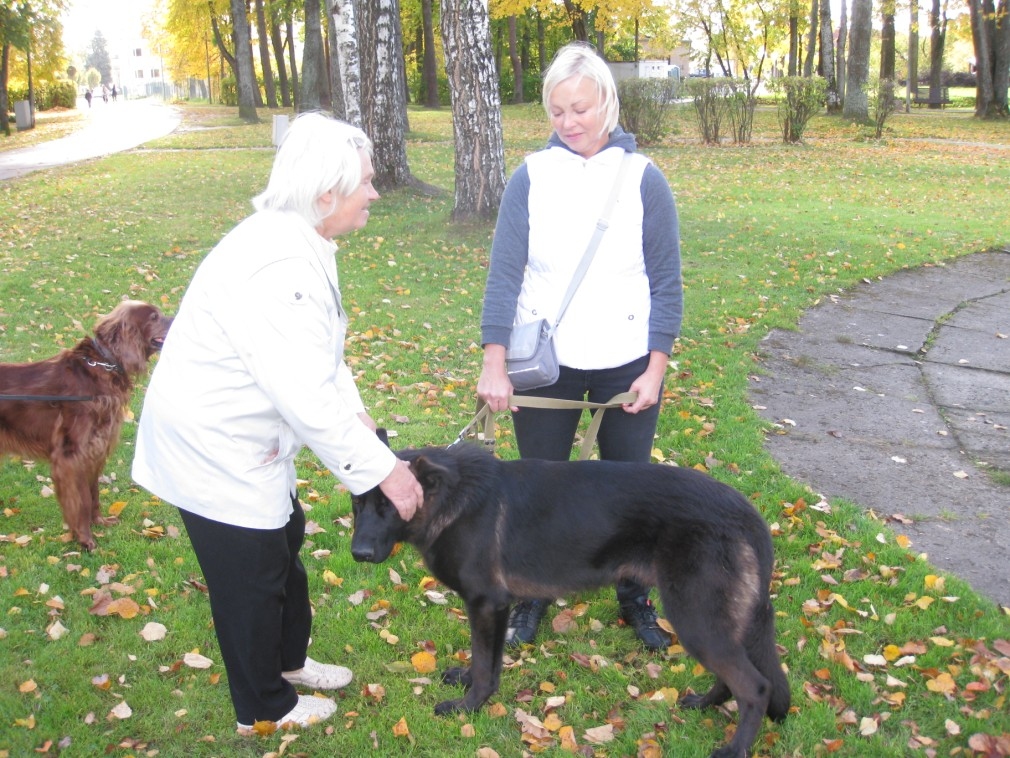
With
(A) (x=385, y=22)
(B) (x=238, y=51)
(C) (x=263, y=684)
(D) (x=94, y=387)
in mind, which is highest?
(B) (x=238, y=51)

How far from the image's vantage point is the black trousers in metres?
2.86

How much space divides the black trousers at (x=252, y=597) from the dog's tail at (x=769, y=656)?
171 cm

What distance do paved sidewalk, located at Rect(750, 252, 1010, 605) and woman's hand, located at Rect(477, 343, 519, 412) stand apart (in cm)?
269

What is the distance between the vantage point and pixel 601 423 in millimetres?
3879

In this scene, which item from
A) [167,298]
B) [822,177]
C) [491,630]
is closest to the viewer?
[491,630]

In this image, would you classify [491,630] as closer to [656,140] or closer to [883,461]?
[883,461]

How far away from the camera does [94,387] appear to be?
15.6ft

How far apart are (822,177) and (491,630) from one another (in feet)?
59.1

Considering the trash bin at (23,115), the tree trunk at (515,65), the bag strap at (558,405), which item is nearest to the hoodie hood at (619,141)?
the bag strap at (558,405)

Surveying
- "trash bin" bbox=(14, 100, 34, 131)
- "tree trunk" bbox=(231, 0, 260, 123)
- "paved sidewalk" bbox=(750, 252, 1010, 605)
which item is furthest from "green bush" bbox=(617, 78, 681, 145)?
"trash bin" bbox=(14, 100, 34, 131)

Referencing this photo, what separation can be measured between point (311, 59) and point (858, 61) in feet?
59.3

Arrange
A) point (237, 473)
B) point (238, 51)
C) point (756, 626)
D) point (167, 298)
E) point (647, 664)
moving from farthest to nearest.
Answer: point (238, 51), point (167, 298), point (647, 664), point (756, 626), point (237, 473)

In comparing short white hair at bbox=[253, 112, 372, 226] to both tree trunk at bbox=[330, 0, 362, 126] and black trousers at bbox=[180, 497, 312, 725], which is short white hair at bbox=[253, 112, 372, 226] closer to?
black trousers at bbox=[180, 497, 312, 725]

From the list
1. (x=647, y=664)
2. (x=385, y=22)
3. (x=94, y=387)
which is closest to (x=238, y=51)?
(x=385, y=22)
